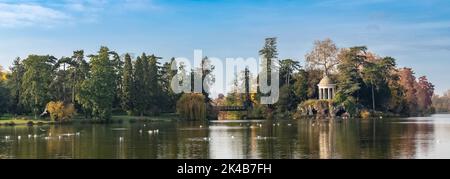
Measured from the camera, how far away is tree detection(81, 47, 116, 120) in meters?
81.9

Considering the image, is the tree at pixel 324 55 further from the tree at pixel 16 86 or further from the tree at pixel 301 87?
the tree at pixel 16 86

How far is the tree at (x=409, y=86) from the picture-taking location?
4345 inches

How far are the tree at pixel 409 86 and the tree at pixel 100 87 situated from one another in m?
51.2

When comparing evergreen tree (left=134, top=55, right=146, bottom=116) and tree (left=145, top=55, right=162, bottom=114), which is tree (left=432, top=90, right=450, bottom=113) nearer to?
tree (left=145, top=55, right=162, bottom=114)

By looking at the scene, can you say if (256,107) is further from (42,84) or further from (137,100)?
(42,84)

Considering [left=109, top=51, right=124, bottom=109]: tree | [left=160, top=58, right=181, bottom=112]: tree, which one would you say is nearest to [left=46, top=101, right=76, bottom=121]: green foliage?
[left=109, top=51, right=124, bottom=109]: tree

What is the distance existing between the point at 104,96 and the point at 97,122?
347 cm

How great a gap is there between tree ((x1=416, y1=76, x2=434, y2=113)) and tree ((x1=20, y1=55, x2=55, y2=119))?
226ft

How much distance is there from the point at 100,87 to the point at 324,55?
1561 inches

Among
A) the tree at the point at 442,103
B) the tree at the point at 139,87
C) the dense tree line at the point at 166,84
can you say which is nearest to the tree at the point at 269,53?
the dense tree line at the point at 166,84

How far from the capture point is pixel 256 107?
104312 mm
